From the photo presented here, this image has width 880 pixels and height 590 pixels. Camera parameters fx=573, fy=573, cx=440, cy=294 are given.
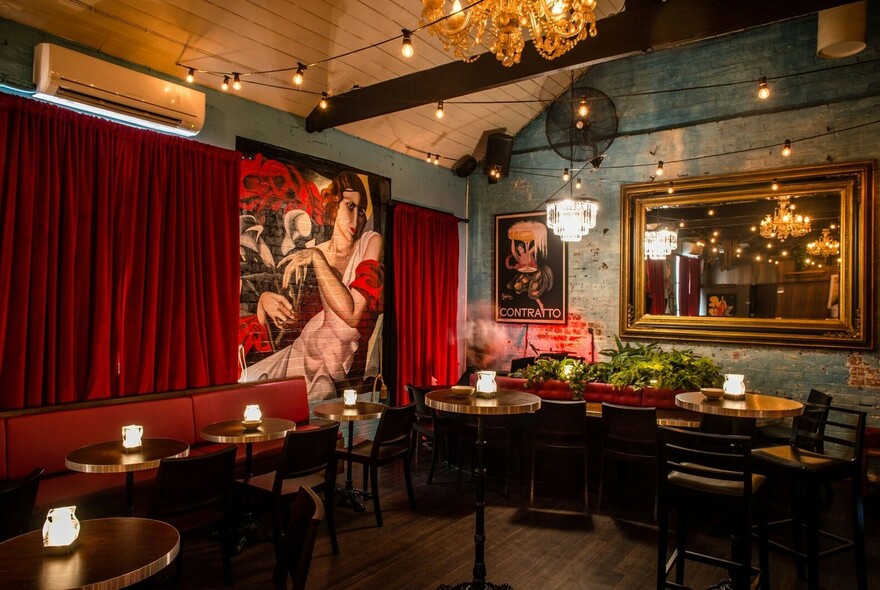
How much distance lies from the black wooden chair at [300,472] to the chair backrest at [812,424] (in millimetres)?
2865

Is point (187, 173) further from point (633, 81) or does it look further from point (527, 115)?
point (633, 81)

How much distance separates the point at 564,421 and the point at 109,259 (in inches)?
138

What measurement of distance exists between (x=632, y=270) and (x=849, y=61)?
287 cm

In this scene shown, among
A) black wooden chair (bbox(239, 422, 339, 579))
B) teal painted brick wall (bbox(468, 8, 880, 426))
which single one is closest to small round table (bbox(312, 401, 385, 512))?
black wooden chair (bbox(239, 422, 339, 579))

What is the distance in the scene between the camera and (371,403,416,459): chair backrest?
13.1 ft

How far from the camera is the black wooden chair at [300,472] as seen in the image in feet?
10.4

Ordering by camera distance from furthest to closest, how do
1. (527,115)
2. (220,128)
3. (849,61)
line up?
(527,115) < (849,61) < (220,128)

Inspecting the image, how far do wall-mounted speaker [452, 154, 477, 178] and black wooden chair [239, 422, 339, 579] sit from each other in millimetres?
4869

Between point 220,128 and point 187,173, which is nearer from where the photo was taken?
point 187,173

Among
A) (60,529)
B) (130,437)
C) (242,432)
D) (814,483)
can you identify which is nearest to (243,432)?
(242,432)

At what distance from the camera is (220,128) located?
483 cm

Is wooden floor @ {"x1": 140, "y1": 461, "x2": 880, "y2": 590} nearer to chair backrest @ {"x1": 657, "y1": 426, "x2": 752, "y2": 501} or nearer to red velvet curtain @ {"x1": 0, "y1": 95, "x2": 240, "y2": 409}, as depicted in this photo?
chair backrest @ {"x1": 657, "y1": 426, "x2": 752, "y2": 501}

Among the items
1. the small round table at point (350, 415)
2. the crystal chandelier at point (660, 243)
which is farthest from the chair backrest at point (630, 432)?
the crystal chandelier at point (660, 243)

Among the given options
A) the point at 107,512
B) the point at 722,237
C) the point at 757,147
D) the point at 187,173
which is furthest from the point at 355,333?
the point at 757,147
